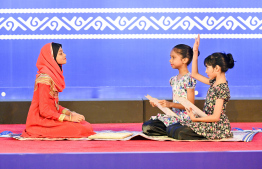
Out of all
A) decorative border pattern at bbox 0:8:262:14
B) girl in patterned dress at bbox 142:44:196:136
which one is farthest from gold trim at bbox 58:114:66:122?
decorative border pattern at bbox 0:8:262:14

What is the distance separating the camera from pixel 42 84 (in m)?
3.55

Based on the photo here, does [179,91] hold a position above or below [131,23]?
below

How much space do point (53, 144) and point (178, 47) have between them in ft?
4.57

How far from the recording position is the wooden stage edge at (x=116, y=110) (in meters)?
5.03

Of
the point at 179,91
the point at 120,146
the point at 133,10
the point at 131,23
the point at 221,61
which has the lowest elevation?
the point at 120,146

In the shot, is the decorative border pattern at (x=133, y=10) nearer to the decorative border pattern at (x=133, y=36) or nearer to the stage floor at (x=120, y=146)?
the decorative border pattern at (x=133, y=36)

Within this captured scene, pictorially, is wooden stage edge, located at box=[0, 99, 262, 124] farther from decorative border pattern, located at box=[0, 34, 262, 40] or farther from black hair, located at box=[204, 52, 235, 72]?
black hair, located at box=[204, 52, 235, 72]

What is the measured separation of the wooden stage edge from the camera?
503 cm

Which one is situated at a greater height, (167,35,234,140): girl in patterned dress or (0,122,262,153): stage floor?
(167,35,234,140): girl in patterned dress

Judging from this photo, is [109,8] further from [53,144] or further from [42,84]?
[53,144]

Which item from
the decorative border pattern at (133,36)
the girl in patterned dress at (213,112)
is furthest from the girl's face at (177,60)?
the decorative border pattern at (133,36)

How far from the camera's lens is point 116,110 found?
5.07 metres

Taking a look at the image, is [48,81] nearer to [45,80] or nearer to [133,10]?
[45,80]

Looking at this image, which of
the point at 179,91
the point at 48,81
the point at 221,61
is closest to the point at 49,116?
the point at 48,81
